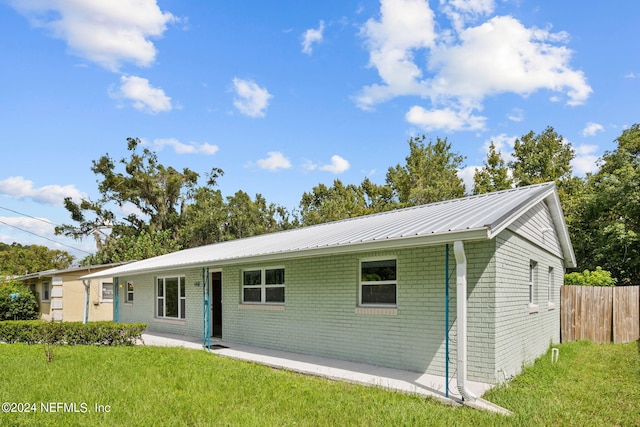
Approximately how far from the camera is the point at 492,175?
30078 millimetres

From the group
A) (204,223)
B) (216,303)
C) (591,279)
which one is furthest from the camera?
(204,223)

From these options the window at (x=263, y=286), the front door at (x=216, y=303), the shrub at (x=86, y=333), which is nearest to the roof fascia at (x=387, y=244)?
the window at (x=263, y=286)

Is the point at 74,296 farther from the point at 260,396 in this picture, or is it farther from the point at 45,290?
the point at 260,396

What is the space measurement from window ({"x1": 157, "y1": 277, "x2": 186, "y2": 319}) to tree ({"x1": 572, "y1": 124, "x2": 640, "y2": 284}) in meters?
18.1

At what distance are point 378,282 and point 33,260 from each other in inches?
2054

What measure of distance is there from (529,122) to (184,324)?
85.5 feet

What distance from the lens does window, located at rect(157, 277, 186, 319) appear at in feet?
54.2

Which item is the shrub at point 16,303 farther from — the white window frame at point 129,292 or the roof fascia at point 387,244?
the roof fascia at point 387,244

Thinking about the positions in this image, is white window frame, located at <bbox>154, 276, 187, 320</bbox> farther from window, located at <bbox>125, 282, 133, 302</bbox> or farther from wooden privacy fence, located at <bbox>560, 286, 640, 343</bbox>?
wooden privacy fence, located at <bbox>560, 286, 640, 343</bbox>

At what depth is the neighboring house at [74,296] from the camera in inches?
879

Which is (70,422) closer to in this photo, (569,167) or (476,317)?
(476,317)

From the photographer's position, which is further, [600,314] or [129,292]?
[129,292]

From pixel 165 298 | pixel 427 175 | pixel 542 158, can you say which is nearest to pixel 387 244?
pixel 165 298

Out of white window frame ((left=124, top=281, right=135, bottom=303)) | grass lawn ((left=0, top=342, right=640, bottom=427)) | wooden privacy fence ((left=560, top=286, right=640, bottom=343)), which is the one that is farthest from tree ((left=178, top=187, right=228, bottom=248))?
wooden privacy fence ((left=560, top=286, right=640, bottom=343))
